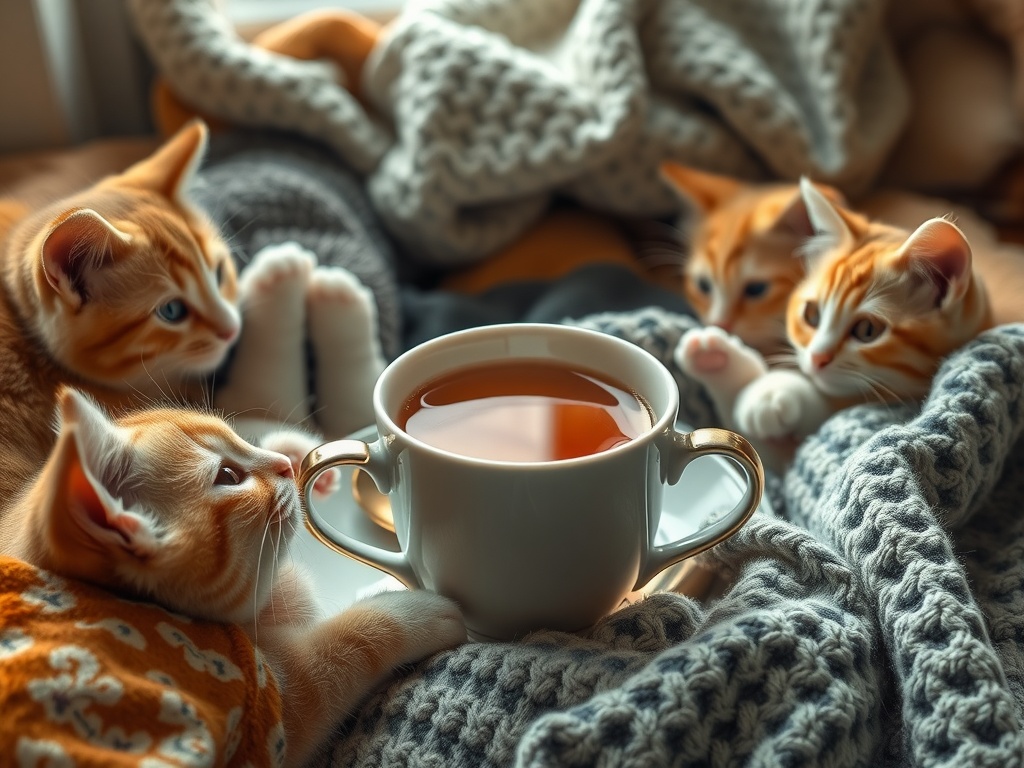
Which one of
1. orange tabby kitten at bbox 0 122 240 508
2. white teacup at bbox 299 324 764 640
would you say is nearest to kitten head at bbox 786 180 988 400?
white teacup at bbox 299 324 764 640

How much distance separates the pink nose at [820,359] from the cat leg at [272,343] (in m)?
0.45

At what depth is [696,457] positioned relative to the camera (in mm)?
601

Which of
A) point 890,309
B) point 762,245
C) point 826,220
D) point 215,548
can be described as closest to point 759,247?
point 762,245

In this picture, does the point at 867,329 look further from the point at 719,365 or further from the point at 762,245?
the point at 762,245

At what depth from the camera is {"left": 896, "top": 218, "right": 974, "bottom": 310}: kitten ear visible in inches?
28.9

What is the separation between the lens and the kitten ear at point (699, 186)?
3.61 feet

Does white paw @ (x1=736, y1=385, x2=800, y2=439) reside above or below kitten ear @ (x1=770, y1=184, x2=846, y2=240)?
below

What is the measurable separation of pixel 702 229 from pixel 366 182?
0.41 meters

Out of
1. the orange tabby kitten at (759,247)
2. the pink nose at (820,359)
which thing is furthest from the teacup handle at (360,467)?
the orange tabby kitten at (759,247)

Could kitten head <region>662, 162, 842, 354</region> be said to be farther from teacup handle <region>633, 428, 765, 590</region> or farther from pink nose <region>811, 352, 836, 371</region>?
teacup handle <region>633, 428, 765, 590</region>

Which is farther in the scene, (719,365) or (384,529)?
(719,365)

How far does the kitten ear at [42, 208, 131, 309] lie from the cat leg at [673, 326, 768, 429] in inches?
18.6

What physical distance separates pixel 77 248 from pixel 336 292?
0.24 m

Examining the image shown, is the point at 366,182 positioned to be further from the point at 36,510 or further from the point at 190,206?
the point at 36,510
